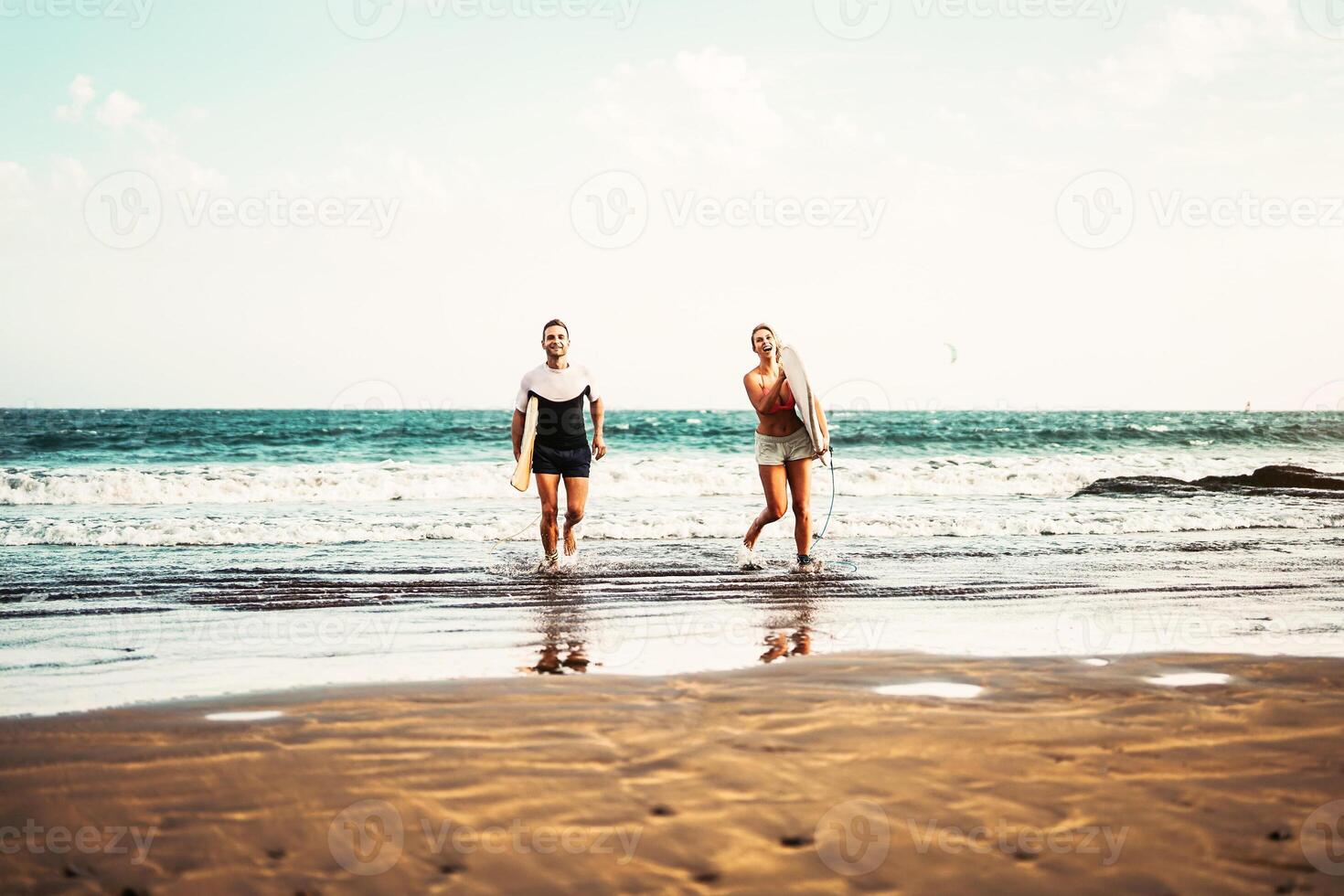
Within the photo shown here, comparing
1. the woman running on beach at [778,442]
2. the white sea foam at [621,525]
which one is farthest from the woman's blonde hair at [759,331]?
the white sea foam at [621,525]

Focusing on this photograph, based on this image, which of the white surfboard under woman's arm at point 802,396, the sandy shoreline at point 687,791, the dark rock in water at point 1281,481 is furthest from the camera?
the dark rock in water at point 1281,481

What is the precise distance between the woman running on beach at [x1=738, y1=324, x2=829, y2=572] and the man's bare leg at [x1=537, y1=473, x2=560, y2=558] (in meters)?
1.74

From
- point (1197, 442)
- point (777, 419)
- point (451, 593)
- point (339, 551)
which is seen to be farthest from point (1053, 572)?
point (1197, 442)

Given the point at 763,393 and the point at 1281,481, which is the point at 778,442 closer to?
the point at 763,393

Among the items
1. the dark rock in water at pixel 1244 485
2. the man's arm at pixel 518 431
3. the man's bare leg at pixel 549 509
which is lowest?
the dark rock in water at pixel 1244 485

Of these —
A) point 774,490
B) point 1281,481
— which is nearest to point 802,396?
point 774,490

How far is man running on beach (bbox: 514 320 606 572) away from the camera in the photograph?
7.89m

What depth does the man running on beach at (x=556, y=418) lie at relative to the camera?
7.89 m

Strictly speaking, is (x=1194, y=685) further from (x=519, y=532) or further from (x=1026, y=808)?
(x=519, y=532)

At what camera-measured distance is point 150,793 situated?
286cm

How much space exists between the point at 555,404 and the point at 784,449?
2.01m

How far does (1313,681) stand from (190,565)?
27.7 ft

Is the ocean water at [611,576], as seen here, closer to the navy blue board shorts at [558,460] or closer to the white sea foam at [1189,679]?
the white sea foam at [1189,679]

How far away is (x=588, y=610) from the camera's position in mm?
6207
